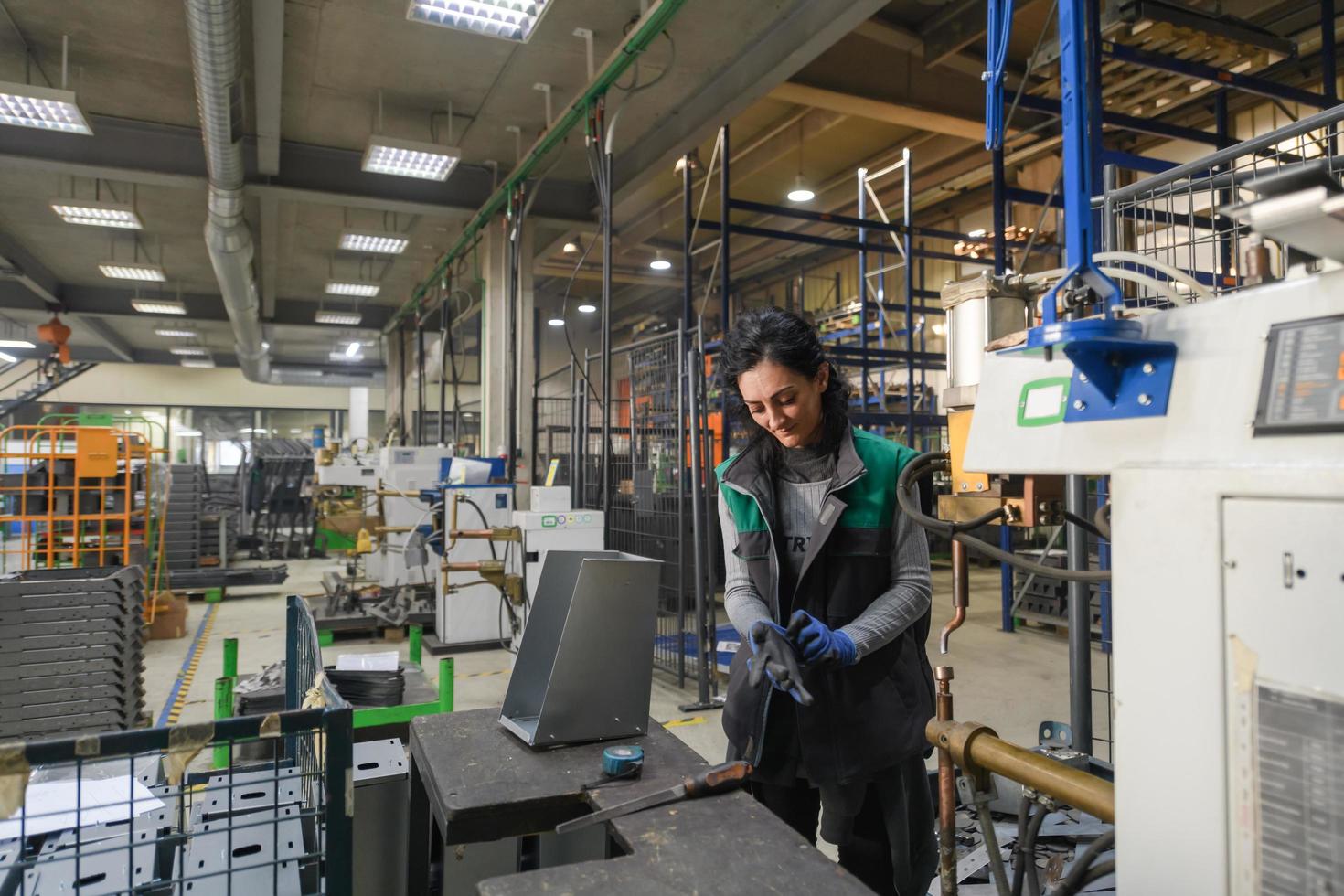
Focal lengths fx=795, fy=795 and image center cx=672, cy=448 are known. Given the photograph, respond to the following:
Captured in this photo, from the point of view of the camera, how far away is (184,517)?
24.0 ft

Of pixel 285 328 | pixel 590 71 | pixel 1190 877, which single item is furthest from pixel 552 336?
pixel 1190 877

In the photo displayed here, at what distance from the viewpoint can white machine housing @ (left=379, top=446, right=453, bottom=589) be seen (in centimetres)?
624

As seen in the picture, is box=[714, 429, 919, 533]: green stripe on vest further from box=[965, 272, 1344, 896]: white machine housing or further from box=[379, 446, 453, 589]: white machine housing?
box=[379, 446, 453, 589]: white machine housing

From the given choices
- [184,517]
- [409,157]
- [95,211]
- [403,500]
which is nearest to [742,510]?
[409,157]

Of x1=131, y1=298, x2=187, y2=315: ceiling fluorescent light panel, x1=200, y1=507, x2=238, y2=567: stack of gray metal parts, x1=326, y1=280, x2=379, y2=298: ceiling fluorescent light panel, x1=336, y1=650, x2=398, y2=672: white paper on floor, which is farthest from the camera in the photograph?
x1=131, y1=298, x2=187, y2=315: ceiling fluorescent light panel

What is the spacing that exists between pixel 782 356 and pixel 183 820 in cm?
115

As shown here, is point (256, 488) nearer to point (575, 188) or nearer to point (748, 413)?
point (575, 188)

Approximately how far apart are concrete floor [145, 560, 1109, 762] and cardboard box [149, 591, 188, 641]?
0.10 m

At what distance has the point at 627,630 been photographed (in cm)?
128

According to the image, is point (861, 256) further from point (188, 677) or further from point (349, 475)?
point (188, 677)

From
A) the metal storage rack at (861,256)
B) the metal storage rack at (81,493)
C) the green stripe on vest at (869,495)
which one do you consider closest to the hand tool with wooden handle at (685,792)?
the green stripe on vest at (869,495)

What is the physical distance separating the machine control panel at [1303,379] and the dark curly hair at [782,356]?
2.49 ft

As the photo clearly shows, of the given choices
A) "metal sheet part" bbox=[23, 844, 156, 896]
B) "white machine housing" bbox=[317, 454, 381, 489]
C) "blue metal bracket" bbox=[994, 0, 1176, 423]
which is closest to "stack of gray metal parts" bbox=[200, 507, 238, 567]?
"white machine housing" bbox=[317, 454, 381, 489]

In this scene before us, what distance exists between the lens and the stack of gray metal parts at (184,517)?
728 centimetres
